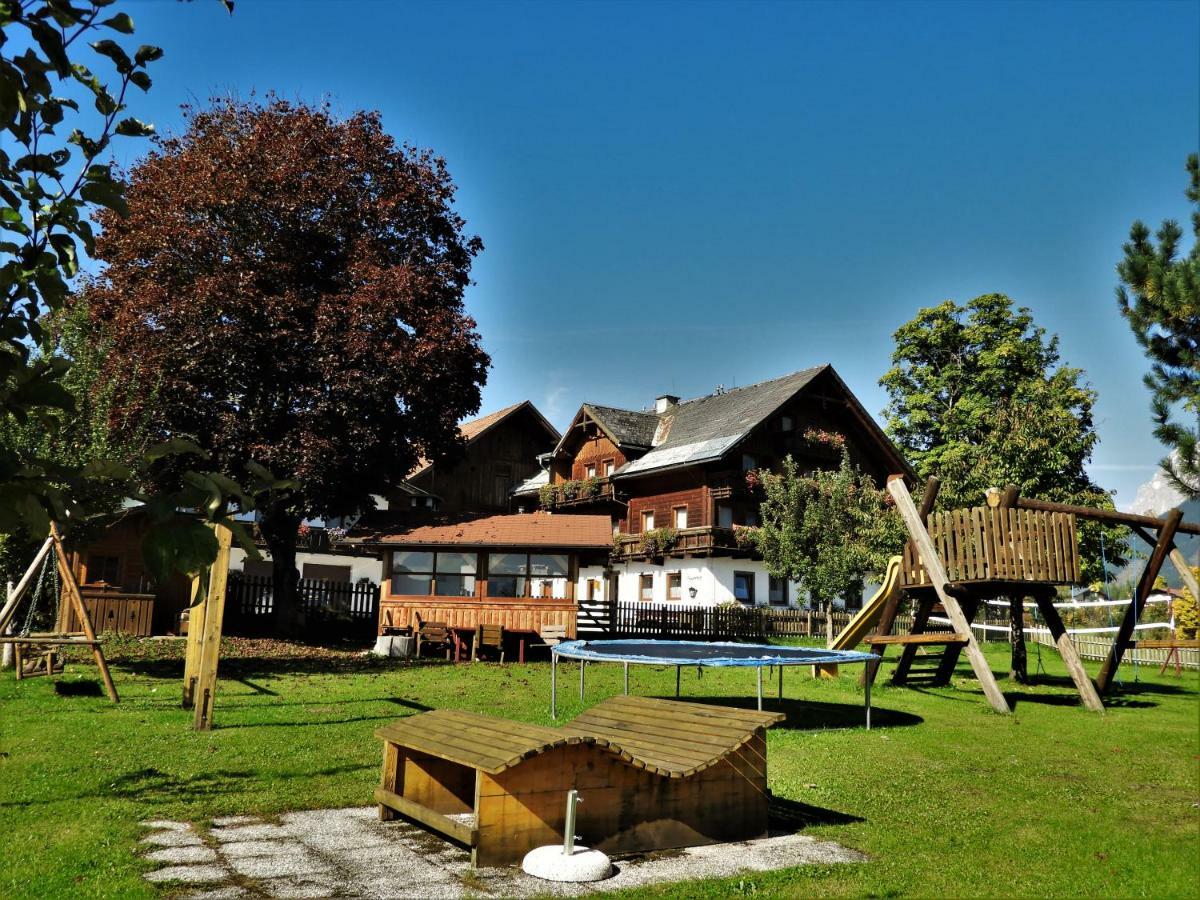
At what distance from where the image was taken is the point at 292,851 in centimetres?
743

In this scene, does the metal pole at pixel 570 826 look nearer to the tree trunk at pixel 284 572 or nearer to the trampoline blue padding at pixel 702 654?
the trampoline blue padding at pixel 702 654

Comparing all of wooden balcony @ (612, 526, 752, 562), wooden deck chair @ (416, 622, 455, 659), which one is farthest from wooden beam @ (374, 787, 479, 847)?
wooden balcony @ (612, 526, 752, 562)

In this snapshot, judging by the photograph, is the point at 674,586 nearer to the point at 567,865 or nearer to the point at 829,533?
the point at 829,533

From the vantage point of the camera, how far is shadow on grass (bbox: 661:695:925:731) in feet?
50.1

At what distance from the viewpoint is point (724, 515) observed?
44688 millimetres

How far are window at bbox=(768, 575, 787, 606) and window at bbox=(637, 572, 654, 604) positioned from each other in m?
5.96

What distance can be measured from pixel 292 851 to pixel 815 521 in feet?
94.1

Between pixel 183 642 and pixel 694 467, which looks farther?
pixel 694 467

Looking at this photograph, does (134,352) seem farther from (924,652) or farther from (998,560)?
(924,652)

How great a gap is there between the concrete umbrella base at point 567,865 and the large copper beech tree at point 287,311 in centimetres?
2042

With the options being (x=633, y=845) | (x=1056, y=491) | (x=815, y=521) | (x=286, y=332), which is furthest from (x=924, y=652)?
(x=633, y=845)

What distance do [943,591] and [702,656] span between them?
526 centimetres

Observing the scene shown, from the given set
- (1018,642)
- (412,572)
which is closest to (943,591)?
(1018,642)

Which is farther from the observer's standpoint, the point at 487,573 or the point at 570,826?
the point at 487,573
